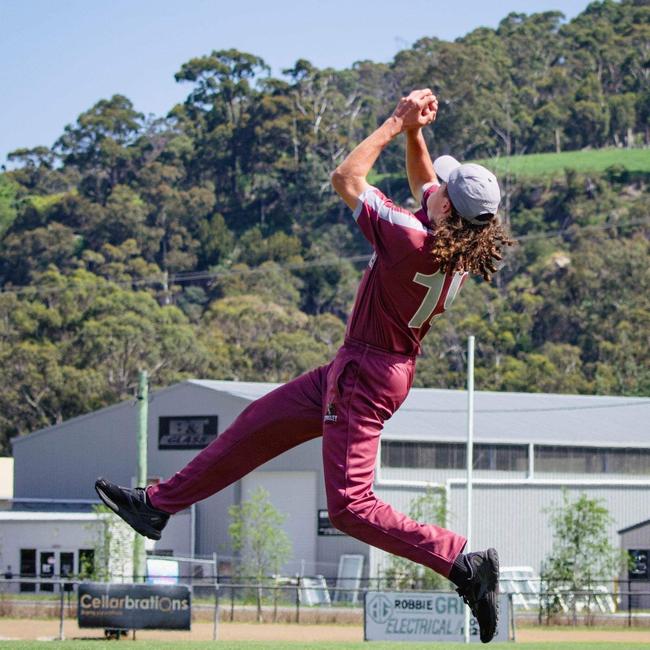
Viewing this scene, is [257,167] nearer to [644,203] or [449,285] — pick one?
Result: [644,203]

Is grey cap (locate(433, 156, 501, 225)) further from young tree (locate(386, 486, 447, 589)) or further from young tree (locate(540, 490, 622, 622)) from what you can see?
young tree (locate(540, 490, 622, 622))

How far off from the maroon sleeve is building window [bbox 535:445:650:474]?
38608mm

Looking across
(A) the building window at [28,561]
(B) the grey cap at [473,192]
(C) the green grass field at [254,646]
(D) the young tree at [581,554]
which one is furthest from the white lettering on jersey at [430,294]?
(A) the building window at [28,561]

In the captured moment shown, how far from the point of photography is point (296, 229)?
346ft

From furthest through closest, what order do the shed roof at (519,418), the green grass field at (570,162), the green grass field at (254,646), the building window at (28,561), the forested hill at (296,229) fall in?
the green grass field at (570,162), the forested hill at (296,229), the shed roof at (519,418), the building window at (28,561), the green grass field at (254,646)

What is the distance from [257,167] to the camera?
106625 millimetres

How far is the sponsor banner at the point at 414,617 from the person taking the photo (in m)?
21.7

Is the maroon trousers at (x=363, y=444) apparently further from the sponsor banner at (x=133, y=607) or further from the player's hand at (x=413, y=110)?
the sponsor banner at (x=133, y=607)

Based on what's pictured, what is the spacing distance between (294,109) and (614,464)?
61513 mm

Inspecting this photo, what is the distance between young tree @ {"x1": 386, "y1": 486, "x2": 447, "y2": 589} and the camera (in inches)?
1318

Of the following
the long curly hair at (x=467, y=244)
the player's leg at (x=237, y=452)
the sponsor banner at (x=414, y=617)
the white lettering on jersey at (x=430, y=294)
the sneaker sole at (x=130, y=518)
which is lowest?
the sponsor banner at (x=414, y=617)

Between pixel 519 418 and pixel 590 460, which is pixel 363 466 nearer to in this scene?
pixel 590 460

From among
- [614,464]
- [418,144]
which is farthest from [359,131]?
[418,144]

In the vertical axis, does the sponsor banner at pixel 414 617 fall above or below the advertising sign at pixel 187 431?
below
